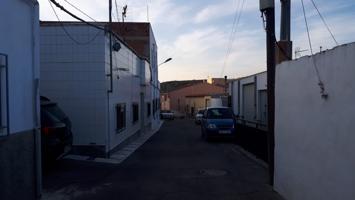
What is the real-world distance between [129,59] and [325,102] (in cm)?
1741

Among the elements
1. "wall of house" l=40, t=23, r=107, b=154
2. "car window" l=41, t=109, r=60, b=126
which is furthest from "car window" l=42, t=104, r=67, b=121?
"wall of house" l=40, t=23, r=107, b=154

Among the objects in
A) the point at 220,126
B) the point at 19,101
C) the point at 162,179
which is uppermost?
the point at 19,101

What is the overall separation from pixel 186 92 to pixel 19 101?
7331 centimetres

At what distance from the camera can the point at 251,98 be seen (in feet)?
97.6

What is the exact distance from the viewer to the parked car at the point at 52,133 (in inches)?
468

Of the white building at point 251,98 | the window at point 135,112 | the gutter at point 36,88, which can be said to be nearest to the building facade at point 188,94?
the white building at point 251,98

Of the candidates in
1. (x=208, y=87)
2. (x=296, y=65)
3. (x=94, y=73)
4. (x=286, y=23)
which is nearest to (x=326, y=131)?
(x=296, y=65)

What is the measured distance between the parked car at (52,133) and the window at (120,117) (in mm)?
6229

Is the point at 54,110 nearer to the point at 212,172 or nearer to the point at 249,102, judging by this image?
the point at 212,172

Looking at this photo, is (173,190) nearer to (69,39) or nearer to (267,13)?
(267,13)

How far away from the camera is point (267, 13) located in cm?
1134

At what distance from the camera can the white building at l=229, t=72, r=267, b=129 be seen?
25578 mm

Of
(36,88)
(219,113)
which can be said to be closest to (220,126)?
(219,113)

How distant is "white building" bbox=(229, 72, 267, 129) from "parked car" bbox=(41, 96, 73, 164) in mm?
10748
